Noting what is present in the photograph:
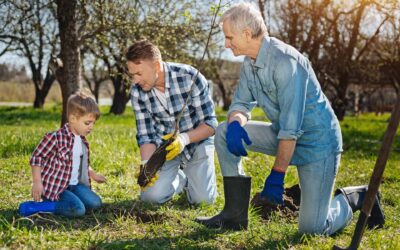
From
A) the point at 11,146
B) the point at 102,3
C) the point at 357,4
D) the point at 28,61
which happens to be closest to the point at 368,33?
the point at 357,4

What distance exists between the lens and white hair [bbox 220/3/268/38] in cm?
306

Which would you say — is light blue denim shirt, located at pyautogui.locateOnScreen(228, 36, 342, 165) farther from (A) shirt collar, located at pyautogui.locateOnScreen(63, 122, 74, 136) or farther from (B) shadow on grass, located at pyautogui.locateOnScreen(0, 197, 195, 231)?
(A) shirt collar, located at pyautogui.locateOnScreen(63, 122, 74, 136)

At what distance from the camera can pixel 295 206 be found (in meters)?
4.14

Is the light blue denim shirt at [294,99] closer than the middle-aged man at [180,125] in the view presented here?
Yes

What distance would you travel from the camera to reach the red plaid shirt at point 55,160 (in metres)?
3.64

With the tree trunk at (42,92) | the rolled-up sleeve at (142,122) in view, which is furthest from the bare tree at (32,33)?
the rolled-up sleeve at (142,122)

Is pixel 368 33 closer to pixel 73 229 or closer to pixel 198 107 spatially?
pixel 198 107

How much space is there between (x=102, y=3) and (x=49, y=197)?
497cm

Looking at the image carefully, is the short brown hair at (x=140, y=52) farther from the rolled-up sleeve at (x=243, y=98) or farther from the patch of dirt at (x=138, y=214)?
the patch of dirt at (x=138, y=214)

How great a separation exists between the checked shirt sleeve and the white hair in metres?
1.51

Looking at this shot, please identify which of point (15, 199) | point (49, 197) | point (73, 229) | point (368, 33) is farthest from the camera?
point (368, 33)

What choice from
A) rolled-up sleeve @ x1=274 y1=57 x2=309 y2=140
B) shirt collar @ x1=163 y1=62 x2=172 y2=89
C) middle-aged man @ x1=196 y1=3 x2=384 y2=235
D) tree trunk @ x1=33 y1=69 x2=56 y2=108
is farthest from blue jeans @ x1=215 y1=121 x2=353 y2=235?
tree trunk @ x1=33 y1=69 x2=56 y2=108

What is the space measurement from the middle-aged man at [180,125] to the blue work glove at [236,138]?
39.0 inches

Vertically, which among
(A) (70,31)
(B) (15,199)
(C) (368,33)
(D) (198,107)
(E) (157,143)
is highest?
(C) (368,33)
